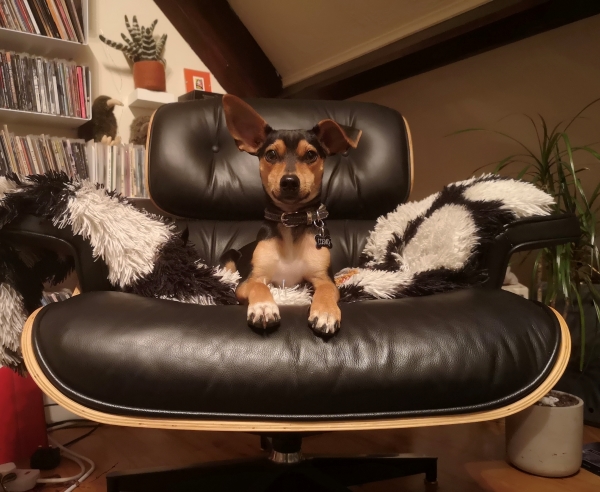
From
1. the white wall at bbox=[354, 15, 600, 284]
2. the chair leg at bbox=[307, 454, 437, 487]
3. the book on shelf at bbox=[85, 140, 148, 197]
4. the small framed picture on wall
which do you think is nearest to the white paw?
the chair leg at bbox=[307, 454, 437, 487]

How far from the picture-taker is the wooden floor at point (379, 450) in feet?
4.17

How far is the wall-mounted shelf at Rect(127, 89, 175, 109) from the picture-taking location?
210 centimetres

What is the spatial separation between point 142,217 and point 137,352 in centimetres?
50

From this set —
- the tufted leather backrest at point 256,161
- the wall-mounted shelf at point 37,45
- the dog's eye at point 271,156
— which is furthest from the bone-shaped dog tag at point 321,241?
the wall-mounted shelf at point 37,45

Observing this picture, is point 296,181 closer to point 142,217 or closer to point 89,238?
point 142,217

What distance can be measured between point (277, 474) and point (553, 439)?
0.78 meters

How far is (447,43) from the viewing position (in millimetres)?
1945

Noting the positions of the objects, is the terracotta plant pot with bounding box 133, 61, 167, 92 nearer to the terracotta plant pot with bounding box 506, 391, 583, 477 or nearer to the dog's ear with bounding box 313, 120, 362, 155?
the dog's ear with bounding box 313, 120, 362, 155

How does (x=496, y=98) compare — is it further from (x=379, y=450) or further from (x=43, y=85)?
(x=43, y=85)

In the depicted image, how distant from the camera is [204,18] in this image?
2.38 m

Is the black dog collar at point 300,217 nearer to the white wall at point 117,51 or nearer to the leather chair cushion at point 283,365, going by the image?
the leather chair cushion at point 283,365

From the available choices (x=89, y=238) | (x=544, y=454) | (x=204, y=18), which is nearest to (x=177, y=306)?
(x=89, y=238)

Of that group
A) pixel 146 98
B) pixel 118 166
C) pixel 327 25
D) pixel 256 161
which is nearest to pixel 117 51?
pixel 146 98

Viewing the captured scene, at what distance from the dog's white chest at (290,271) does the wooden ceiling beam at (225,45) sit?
1.56 m
